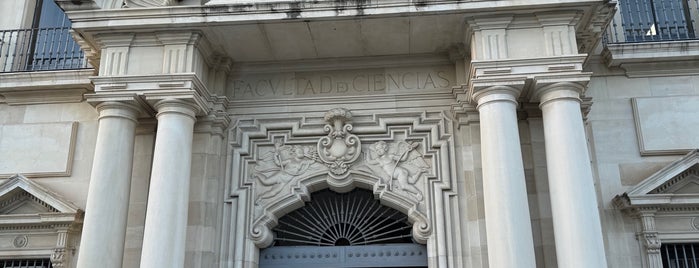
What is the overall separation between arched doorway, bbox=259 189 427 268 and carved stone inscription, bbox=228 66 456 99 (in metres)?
1.43

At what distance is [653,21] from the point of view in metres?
10.0

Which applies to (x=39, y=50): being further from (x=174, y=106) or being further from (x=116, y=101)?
(x=174, y=106)

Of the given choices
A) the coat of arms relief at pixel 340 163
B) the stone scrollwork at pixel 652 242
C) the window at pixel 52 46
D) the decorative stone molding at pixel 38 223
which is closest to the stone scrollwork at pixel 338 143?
the coat of arms relief at pixel 340 163

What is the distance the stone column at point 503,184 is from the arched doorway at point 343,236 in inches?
64.9

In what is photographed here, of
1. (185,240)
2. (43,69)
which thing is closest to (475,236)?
(185,240)

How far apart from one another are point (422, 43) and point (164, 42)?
132 inches

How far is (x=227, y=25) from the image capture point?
27.0ft

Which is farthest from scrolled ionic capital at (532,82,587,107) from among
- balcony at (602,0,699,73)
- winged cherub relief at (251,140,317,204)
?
winged cherub relief at (251,140,317,204)

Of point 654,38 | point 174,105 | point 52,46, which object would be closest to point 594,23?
point 654,38

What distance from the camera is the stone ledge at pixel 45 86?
980 cm

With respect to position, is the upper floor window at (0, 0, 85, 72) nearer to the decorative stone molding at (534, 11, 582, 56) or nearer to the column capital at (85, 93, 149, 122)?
the column capital at (85, 93, 149, 122)

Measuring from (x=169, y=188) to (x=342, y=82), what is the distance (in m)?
2.89

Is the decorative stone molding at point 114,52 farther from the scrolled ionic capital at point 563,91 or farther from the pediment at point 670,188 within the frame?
the pediment at point 670,188

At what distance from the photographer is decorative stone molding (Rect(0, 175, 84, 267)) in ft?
29.5
